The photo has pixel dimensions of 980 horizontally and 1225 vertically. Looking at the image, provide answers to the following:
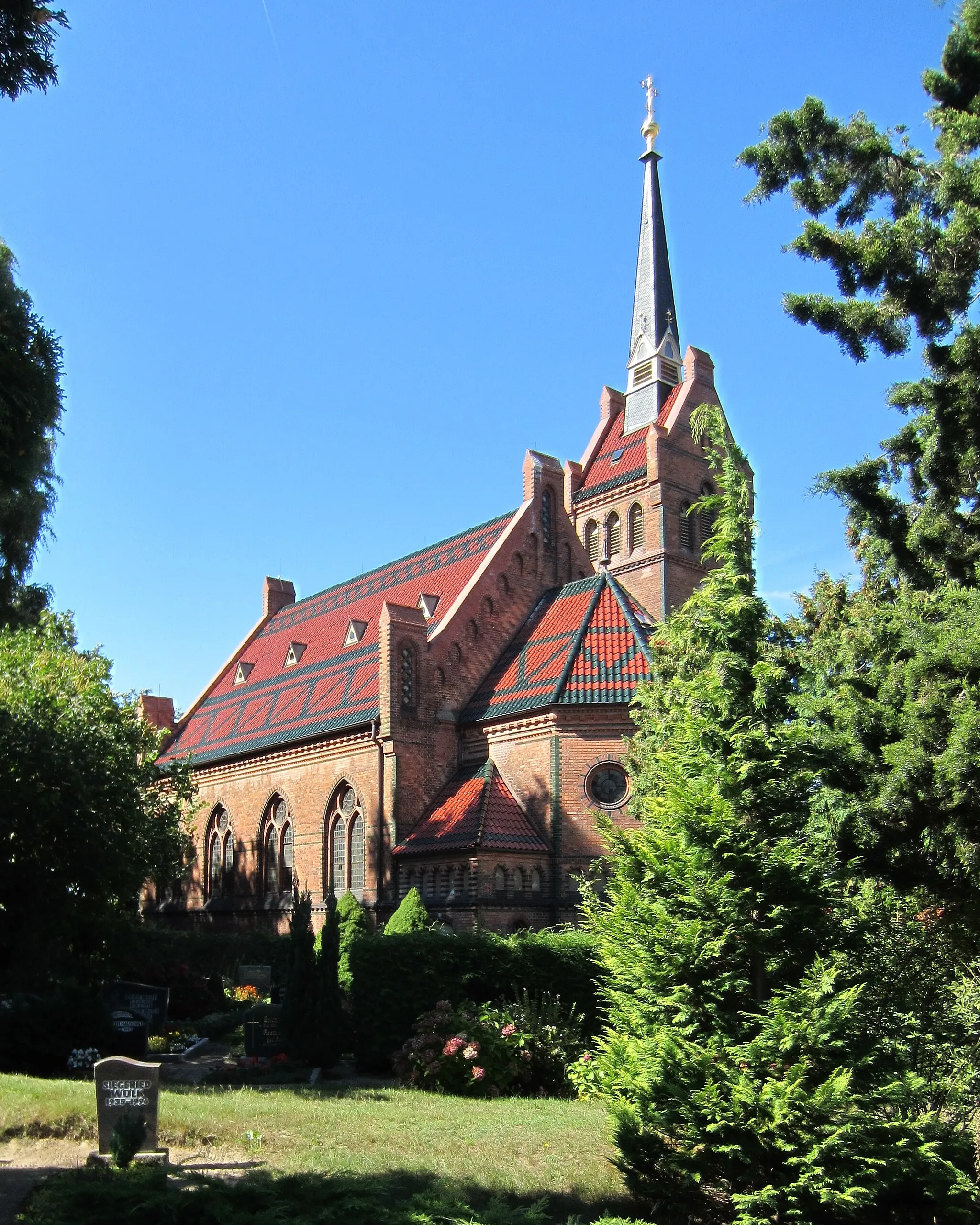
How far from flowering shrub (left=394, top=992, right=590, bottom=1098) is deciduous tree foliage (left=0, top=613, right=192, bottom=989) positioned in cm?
684

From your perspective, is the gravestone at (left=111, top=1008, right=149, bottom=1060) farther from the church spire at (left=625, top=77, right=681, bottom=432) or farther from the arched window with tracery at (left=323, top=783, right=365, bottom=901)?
the church spire at (left=625, top=77, right=681, bottom=432)

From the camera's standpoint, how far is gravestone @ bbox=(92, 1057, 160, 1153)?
1170 cm

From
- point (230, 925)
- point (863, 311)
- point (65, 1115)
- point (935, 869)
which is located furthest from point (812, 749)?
point (230, 925)

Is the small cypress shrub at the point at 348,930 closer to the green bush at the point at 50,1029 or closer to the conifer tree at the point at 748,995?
the green bush at the point at 50,1029

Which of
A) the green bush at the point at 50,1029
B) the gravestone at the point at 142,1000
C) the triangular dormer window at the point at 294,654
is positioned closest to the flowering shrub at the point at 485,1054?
the green bush at the point at 50,1029

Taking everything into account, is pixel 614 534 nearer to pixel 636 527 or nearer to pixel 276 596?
pixel 636 527

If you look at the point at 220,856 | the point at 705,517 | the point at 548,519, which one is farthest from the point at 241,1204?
the point at 705,517

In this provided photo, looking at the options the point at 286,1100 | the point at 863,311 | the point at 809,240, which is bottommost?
the point at 286,1100

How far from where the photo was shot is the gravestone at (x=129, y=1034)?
1786 cm

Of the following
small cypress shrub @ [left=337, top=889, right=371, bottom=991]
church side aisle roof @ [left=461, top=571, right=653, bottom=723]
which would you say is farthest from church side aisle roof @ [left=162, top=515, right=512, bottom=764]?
small cypress shrub @ [left=337, top=889, right=371, bottom=991]

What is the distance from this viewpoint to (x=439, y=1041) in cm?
1677

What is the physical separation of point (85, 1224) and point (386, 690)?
20.9m

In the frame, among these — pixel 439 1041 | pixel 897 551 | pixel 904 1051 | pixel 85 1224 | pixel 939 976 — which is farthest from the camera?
pixel 439 1041

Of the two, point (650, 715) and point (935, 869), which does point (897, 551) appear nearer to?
point (935, 869)
